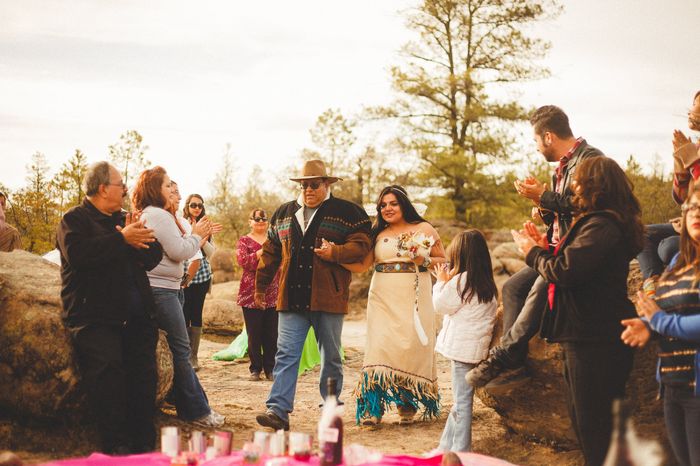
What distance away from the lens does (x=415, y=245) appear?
263 inches

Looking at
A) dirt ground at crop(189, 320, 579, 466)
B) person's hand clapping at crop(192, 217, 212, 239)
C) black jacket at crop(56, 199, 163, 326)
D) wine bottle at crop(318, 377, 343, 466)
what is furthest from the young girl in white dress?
black jacket at crop(56, 199, 163, 326)

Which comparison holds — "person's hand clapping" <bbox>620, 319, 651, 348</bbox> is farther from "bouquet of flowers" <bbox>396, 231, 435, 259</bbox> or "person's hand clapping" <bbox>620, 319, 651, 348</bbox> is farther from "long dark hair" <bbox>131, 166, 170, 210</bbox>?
"long dark hair" <bbox>131, 166, 170, 210</bbox>

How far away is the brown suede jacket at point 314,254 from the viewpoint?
6254mm

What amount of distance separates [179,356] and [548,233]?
10.3ft

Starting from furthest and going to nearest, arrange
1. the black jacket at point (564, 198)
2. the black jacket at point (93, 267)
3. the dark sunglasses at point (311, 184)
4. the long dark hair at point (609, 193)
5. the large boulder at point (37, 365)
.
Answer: the dark sunglasses at point (311, 184) → the large boulder at point (37, 365) → the black jacket at point (93, 267) → the black jacket at point (564, 198) → the long dark hair at point (609, 193)

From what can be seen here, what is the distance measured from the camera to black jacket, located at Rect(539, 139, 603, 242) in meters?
4.49

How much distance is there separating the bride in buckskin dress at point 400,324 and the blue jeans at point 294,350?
1.38ft

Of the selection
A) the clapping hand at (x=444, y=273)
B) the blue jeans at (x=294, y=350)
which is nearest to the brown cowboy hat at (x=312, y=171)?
the blue jeans at (x=294, y=350)

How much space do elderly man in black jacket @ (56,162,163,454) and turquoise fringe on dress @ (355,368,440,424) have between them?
83.1 inches

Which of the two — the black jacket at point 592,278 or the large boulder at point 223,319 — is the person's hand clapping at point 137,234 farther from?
the large boulder at point 223,319

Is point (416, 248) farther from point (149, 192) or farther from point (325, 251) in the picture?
point (149, 192)

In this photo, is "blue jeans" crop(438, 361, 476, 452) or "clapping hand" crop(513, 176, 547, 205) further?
"blue jeans" crop(438, 361, 476, 452)

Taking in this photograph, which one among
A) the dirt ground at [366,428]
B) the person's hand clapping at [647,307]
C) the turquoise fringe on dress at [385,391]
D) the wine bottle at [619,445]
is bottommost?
the dirt ground at [366,428]

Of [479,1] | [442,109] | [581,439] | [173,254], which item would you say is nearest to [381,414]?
[173,254]
